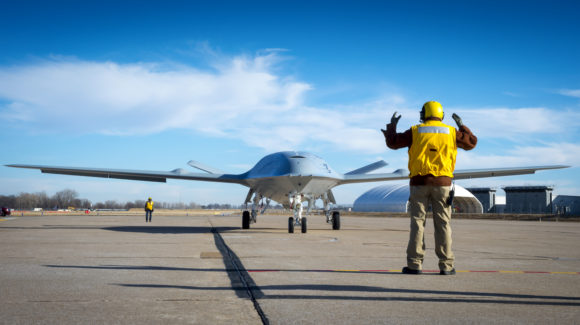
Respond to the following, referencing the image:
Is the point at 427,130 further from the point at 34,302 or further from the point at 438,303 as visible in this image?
the point at 34,302

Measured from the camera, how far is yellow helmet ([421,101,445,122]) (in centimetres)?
684

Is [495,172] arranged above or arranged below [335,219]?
above

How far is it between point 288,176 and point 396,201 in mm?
64500

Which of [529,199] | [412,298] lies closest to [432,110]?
[412,298]

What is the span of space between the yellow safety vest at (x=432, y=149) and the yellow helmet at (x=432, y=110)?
207 mm

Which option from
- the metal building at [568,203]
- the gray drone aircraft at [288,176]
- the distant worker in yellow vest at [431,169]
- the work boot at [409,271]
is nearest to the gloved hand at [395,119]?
the distant worker in yellow vest at [431,169]

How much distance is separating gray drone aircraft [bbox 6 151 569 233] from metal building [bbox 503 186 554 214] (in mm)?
78298

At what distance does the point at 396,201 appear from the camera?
77500mm

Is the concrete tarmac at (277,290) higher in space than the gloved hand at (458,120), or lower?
lower

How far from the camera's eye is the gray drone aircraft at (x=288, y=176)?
1628cm

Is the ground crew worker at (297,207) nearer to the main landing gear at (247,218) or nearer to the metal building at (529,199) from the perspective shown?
the main landing gear at (247,218)

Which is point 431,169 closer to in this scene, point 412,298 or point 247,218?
point 412,298

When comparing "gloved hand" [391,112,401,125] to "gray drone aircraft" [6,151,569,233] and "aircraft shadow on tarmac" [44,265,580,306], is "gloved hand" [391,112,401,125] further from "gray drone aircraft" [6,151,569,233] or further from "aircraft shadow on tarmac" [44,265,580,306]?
"gray drone aircraft" [6,151,569,233]

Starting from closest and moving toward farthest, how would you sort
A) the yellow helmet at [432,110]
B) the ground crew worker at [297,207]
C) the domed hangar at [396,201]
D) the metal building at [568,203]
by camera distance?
1. the yellow helmet at [432,110]
2. the ground crew worker at [297,207]
3. the domed hangar at [396,201]
4. the metal building at [568,203]
